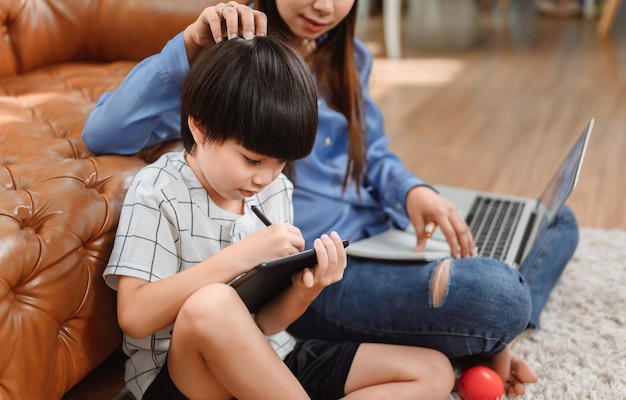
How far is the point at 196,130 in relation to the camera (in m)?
0.97

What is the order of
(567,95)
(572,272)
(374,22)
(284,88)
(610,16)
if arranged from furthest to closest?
(374,22)
(610,16)
(567,95)
(572,272)
(284,88)

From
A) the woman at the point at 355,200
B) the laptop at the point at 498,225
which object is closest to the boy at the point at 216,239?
the woman at the point at 355,200

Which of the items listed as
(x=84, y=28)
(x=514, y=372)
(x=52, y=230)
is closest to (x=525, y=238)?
(x=514, y=372)

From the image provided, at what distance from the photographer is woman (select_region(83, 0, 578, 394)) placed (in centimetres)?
Result: 110

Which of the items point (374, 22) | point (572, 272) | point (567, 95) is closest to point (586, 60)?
point (567, 95)

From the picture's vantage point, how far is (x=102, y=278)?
104 cm

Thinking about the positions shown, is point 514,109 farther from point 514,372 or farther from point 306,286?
point 306,286

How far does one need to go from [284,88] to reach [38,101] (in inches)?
27.0

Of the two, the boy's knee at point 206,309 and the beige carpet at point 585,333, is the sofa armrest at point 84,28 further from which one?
the beige carpet at point 585,333

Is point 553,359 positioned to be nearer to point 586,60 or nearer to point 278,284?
point 278,284

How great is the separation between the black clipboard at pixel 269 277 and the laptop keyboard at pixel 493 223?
541 mm

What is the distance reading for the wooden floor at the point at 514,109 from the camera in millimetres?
2150

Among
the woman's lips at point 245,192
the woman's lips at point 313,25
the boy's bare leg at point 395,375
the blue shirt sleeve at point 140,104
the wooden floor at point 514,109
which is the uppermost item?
the woman's lips at point 313,25

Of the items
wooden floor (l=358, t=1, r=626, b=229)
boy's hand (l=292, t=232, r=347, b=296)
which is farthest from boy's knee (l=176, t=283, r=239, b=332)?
wooden floor (l=358, t=1, r=626, b=229)
